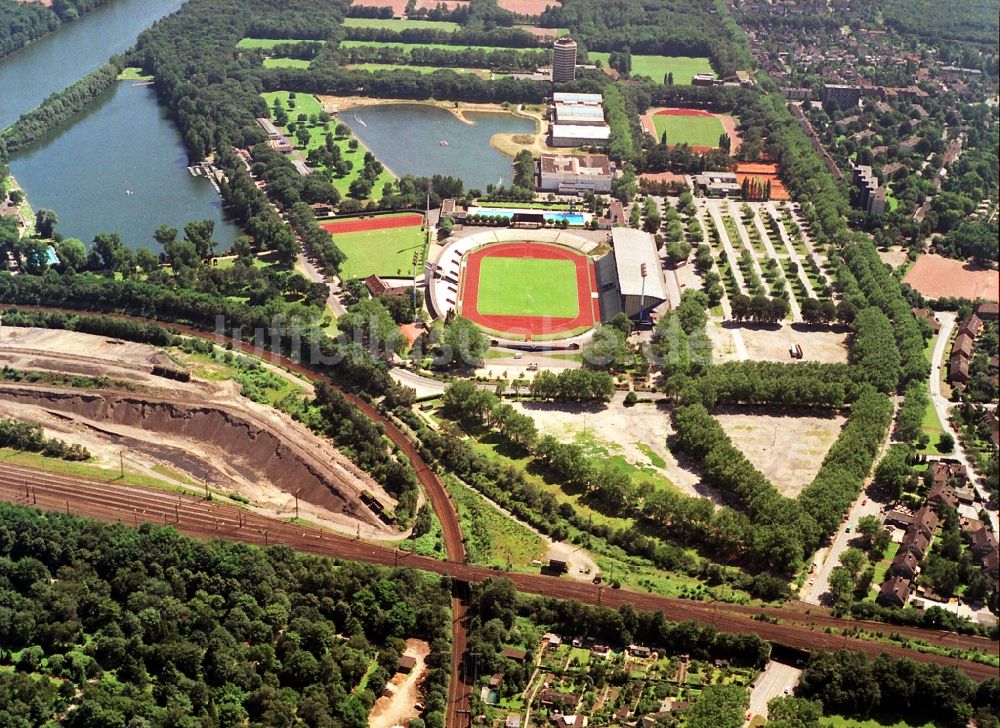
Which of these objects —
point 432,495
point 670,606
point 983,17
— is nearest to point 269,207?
point 432,495

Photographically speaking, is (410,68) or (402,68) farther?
(410,68)

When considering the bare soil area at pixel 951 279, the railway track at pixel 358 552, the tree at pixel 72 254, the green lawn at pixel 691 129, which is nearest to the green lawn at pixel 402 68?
the green lawn at pixel 691 129

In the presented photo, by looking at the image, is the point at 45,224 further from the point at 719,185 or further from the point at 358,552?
the point at 719,185

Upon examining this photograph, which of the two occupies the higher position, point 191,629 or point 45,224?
point 45,224

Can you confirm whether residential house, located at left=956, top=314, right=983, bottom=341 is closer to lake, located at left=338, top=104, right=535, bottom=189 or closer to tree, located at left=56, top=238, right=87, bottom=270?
lake, located at left=338, top=104, right=535, bottom=189

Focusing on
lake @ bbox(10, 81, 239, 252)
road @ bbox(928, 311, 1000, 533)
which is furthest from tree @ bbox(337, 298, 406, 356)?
road @ bbox(928, 311, 1000, 533)

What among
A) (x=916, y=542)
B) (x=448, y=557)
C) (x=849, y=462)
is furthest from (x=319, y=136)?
(x=916, y=542)

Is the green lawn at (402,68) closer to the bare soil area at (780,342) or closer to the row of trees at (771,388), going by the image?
the bare soil area at (780,342)
